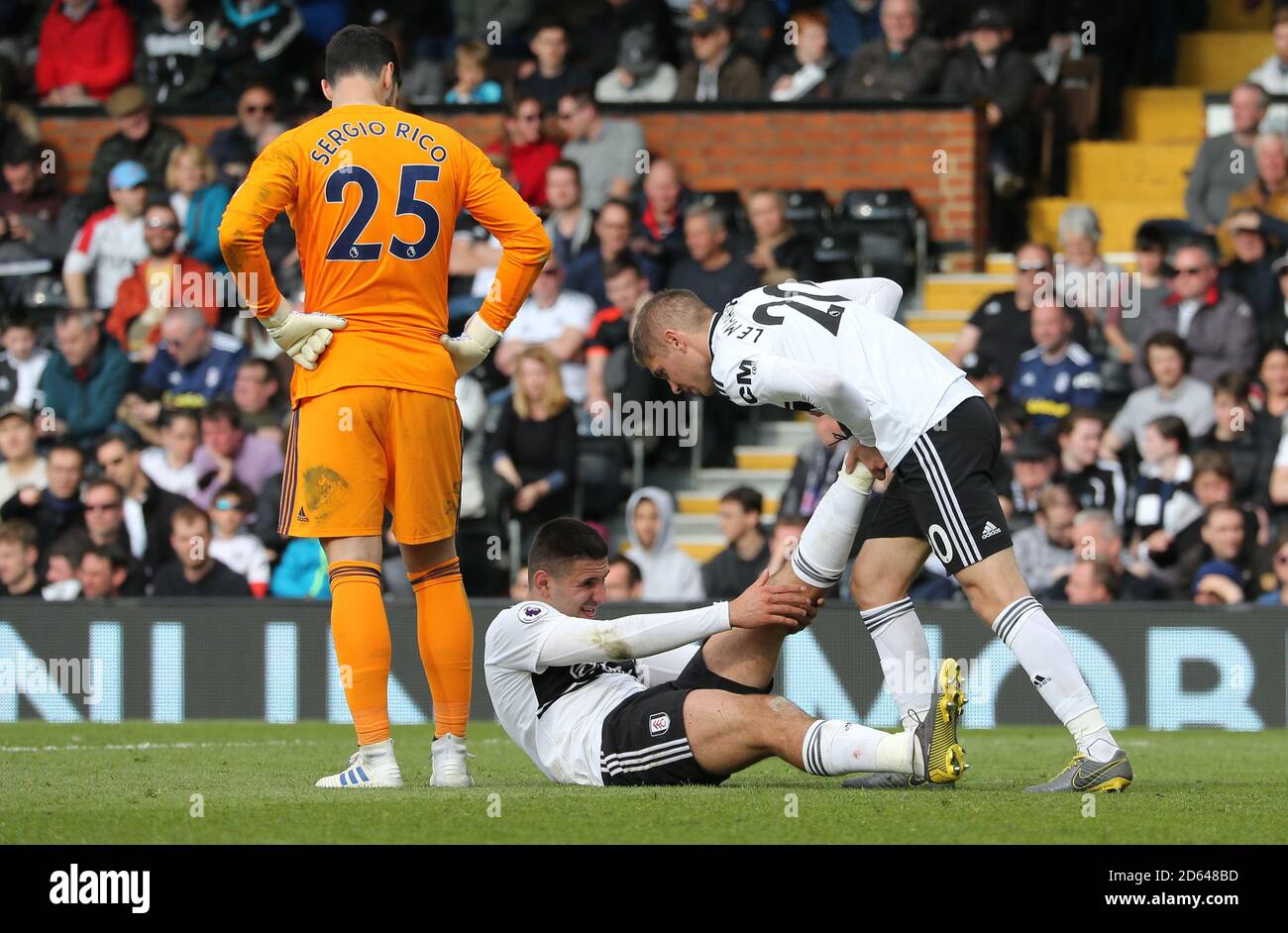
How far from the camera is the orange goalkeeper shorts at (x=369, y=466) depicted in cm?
664

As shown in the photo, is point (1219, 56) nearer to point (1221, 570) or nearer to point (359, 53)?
point (1221, 570)

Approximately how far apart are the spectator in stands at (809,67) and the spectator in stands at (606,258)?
225cm

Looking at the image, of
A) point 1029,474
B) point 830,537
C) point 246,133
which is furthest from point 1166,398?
point 246,133

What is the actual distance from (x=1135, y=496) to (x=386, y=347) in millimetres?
7216

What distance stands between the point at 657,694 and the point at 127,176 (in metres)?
9.92

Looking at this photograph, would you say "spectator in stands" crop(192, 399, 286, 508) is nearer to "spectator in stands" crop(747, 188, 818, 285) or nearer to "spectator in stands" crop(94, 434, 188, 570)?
"spectator in stands" crop(94, 434, 188, 570)

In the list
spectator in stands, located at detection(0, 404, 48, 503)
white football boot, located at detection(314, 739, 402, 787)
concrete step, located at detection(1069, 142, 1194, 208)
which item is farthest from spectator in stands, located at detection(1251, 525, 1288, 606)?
spectator in stands, located at detection(0, 404, 48, 503)

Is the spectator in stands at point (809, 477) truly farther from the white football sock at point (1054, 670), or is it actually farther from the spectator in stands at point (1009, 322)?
the white football sock at point (1054, 670)

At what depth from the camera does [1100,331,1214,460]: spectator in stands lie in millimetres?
13031

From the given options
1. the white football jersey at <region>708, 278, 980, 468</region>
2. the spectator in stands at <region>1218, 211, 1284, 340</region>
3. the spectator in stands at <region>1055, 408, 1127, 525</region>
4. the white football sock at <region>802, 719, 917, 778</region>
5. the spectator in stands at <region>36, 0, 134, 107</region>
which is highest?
the spectator in stands at <region>36, 0, 134, 107</region>

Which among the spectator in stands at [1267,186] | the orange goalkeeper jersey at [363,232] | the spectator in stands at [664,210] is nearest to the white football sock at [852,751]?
→ the orange goalkeeper jersey at [363,232]

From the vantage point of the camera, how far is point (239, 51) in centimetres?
1712

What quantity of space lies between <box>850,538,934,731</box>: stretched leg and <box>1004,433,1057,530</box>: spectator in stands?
5.72 m

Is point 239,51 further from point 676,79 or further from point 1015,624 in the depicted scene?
point 1015,624
